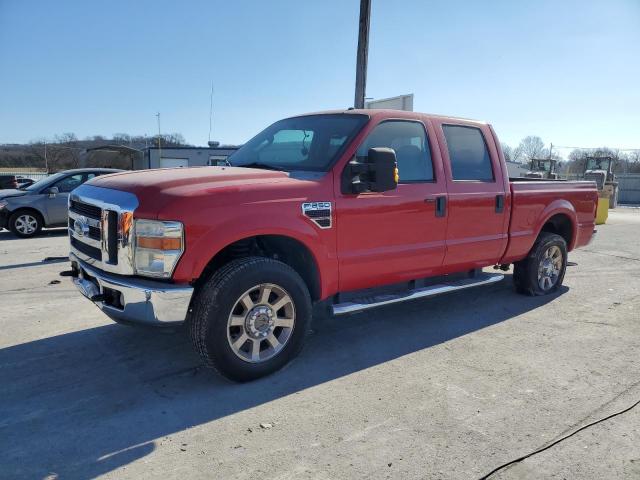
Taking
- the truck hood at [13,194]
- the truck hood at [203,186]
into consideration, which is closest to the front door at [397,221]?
the truck hood at [203,186]

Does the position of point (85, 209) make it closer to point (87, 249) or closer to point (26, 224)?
point (87, 249)

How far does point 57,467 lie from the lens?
2523 mm

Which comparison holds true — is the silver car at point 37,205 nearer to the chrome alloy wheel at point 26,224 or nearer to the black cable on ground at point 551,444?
the chrome alloy wheel at point 26,224

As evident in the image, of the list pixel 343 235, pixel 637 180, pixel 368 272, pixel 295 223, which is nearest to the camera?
pixel 295 223

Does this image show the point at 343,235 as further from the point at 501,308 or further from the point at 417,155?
the point at 501,308

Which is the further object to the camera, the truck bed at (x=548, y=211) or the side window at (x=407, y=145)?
the truck bed at (x=548, y=211)

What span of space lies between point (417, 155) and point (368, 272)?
4.15 feet

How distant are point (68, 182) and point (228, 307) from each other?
9.85 meters

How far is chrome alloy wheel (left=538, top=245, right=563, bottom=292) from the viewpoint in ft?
19.7

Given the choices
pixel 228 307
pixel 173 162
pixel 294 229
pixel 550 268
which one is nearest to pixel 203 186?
pixel 294 229

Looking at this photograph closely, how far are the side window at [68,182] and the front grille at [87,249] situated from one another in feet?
27.2

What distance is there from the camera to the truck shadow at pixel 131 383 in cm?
271

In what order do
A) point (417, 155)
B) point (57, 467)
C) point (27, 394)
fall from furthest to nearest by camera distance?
1. point (417, 155)
2. point (27, 394)
3. point (57, 467)

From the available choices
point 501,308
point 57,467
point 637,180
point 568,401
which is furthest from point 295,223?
point 637,180
